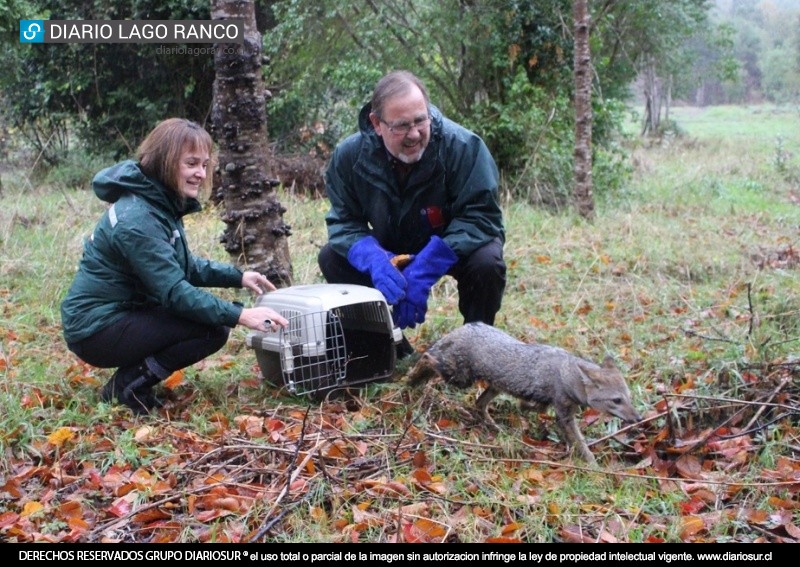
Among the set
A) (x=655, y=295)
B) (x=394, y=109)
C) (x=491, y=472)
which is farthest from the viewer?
(x=655, y=295)

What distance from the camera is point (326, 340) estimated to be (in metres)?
4.12

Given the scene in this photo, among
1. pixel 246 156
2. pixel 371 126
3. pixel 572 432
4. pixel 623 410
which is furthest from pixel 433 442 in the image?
pixel 246 156

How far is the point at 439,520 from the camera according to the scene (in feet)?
9.56

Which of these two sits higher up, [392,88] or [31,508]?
[392,88]

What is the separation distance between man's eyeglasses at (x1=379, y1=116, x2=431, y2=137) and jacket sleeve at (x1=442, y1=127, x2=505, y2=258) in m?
0.29

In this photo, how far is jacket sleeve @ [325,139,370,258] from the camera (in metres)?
4.52

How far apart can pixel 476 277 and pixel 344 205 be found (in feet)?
2.90

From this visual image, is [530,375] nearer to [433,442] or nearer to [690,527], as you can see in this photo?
[433,442]

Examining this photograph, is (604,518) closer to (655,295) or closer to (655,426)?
(655,426)

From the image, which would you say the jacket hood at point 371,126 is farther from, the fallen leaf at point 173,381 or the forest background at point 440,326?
the fallen leaf at point 173,381

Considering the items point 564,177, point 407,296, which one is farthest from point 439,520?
point 564,177

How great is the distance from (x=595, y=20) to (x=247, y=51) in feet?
20.7

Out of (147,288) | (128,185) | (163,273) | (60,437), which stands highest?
(128,185)
